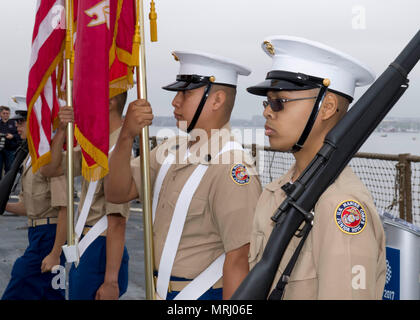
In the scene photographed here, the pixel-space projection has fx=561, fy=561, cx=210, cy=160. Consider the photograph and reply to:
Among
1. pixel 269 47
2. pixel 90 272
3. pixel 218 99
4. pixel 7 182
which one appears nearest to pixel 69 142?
pixel 90 272

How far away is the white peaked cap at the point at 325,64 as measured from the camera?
2150 mm

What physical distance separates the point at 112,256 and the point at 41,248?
3.68 ft

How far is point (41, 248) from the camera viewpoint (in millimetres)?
4578

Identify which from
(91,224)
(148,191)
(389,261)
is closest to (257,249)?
(389,261)

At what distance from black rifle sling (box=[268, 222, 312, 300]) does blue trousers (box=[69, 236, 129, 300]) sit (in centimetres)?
212

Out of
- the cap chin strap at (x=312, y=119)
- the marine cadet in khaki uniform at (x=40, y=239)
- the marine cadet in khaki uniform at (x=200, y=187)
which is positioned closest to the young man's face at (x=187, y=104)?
the marine cadet in khaki uniform at (x=200, y=187)

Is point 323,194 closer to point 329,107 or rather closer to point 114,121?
point 329,107

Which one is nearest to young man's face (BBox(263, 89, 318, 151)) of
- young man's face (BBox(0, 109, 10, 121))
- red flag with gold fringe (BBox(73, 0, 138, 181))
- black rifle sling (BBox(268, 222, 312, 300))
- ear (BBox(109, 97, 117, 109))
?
black rifle sling (BBox(268, 222, 312, 300))

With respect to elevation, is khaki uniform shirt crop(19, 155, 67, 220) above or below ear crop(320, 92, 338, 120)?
below

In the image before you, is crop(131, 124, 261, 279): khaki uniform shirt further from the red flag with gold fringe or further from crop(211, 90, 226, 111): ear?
the red flag with gold fringe

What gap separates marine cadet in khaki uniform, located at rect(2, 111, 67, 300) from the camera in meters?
4.41

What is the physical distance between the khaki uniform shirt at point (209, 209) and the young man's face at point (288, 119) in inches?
21.4

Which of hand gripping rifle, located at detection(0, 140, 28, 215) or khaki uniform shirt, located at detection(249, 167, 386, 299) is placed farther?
hand gripping rifle, located at detection(0, 140, 28, 215)
